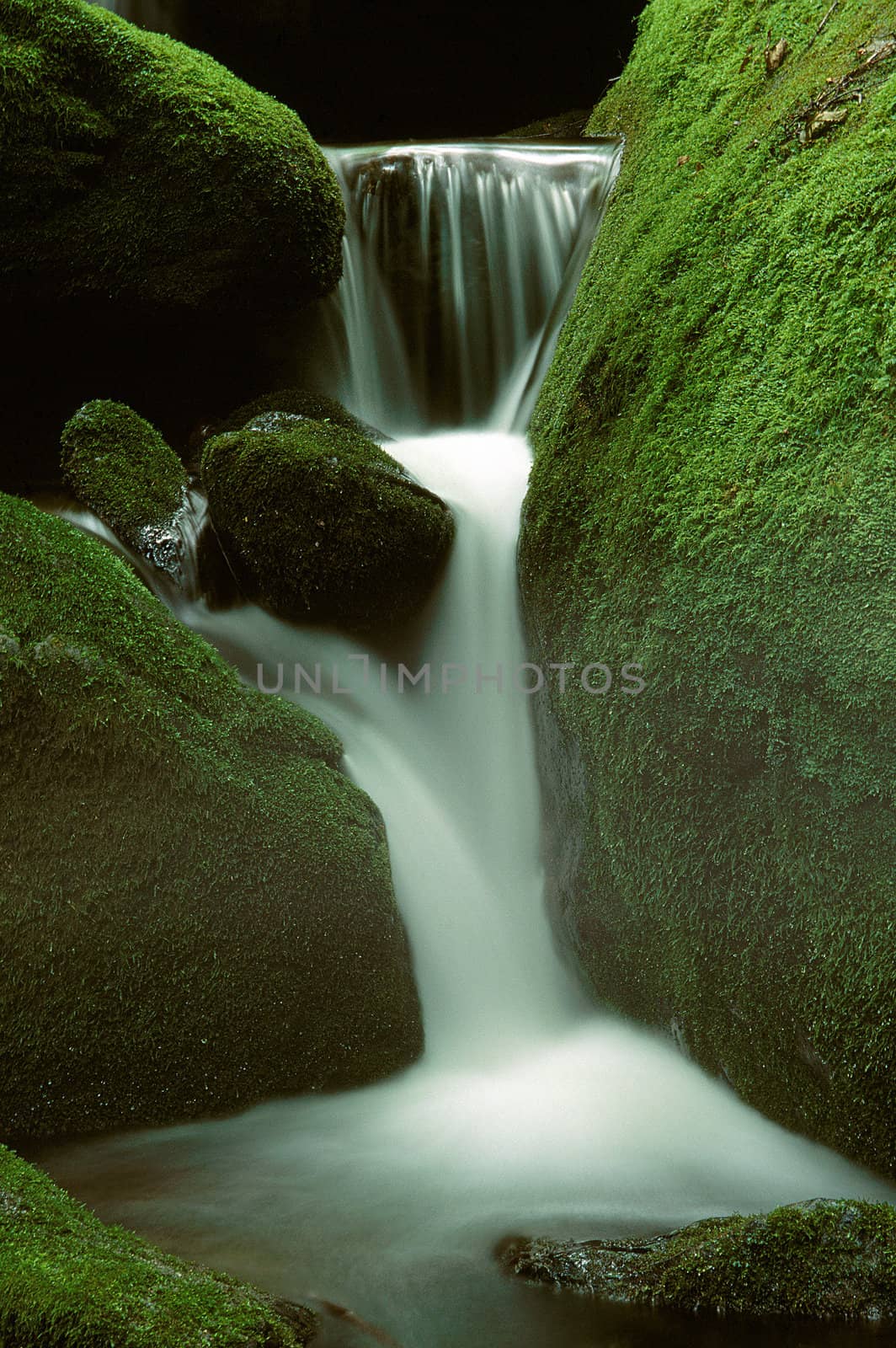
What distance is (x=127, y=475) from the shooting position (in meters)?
4.16

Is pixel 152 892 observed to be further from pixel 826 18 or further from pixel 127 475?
pixel 826 18

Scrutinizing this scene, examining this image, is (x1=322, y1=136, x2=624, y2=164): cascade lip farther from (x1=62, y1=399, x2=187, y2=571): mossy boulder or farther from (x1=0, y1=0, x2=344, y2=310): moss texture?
(x1=62, y1=399, x2=187, y2=571): mossy boulder

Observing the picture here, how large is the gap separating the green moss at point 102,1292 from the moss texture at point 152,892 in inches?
21.9

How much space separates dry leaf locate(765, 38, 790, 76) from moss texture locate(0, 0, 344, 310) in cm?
224

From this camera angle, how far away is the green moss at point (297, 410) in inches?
190

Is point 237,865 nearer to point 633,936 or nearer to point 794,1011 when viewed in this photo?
point 633,936

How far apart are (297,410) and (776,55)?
263cm

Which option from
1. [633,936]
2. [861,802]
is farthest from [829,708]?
[633,936]

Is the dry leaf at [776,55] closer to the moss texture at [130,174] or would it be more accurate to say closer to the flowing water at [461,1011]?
the flowing water at [461,1011]

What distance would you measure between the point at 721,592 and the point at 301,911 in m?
1.60

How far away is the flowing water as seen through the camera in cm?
216

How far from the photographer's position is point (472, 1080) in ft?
9.84

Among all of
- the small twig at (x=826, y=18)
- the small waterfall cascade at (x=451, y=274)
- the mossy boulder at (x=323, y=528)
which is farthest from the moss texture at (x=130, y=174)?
the small twig at (x=826, y=18)

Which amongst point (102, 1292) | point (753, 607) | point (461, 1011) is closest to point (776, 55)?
point (753, 607)
